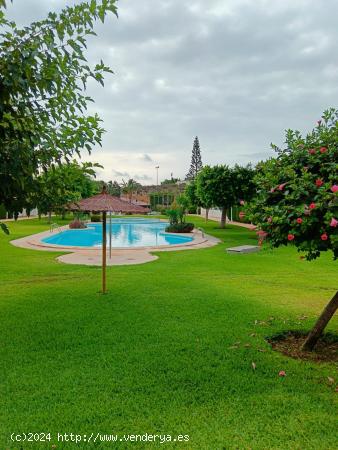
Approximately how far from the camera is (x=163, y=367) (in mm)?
4359

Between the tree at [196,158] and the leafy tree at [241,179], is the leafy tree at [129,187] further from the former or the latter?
the leafy tree at [241,179]

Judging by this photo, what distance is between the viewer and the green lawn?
10.4 feet

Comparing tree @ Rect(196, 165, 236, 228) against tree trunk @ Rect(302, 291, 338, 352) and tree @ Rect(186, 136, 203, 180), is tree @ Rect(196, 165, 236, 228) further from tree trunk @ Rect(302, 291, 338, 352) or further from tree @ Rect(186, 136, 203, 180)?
tree @ Rect(186, 136, 203, 180)

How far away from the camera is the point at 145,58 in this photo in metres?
13.3

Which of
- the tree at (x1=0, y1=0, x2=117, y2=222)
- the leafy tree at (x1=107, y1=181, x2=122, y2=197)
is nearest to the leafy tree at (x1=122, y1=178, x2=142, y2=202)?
the leafy tree at (x1=107, y1=181, x2=122, y2=197)

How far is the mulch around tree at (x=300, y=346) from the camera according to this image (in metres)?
4.85

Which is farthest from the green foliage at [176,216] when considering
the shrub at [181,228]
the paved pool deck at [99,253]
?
the paved pool deck at [99,253]

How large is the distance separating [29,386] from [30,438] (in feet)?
3.07

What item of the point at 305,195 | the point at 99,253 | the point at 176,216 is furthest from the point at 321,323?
the point at 176,216

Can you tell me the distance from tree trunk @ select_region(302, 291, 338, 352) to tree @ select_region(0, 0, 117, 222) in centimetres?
381

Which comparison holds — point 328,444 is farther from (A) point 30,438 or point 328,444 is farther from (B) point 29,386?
(B) point 29,386

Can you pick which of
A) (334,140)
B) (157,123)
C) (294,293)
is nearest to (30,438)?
(334,140)

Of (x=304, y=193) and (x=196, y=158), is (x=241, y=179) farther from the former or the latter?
(x=196, y=158)

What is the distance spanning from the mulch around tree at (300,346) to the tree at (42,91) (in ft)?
12.9
